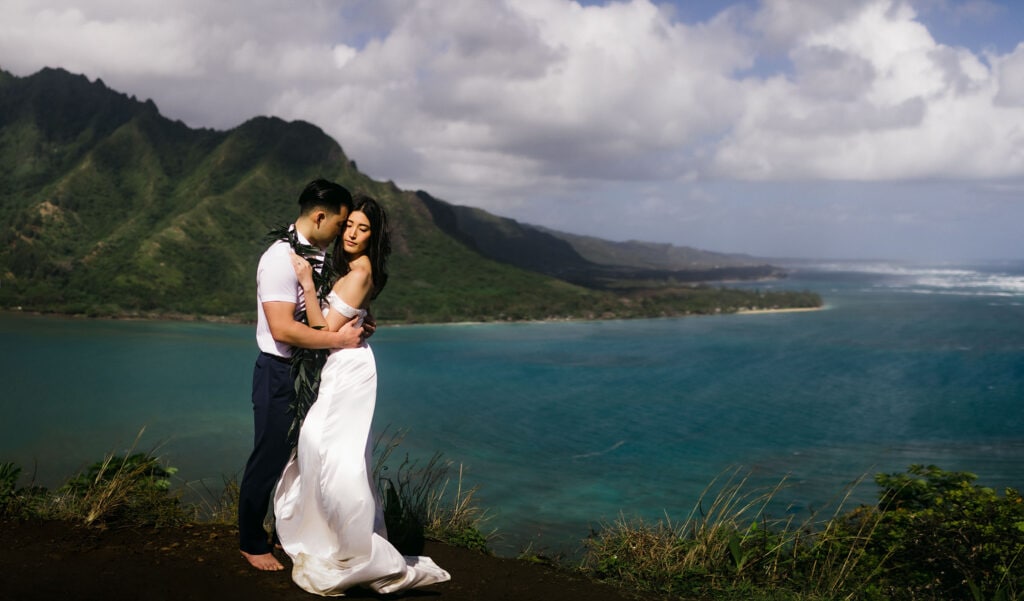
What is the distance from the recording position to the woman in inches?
167

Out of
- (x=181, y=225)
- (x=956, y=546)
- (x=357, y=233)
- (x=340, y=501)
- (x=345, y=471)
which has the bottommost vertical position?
(x=956, y=546)

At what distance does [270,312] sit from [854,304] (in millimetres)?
127605

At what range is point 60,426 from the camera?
35688mm

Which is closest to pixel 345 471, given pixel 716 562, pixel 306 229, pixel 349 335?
pixel 349 335

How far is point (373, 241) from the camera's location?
453 centimetres

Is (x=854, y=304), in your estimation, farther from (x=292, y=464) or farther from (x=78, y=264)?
(x=292, y=464)

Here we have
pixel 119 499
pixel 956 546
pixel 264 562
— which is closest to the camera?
pixel 264 562

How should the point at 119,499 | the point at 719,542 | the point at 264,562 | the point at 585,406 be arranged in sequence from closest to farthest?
1. the point at 264,562
2. the point at 119,499
3. the point at 719,542
4. the point at 585,406

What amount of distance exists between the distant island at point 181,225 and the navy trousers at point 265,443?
7834 centimetres

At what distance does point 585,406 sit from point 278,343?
39745mm

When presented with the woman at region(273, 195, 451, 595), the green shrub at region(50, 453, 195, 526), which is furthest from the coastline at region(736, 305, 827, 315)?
the woman at region(273, 195, 451, 595)

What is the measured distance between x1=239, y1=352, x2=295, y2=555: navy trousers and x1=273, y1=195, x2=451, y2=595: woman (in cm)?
11

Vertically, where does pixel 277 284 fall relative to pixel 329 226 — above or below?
below

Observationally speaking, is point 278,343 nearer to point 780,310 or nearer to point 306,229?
point 306,229
